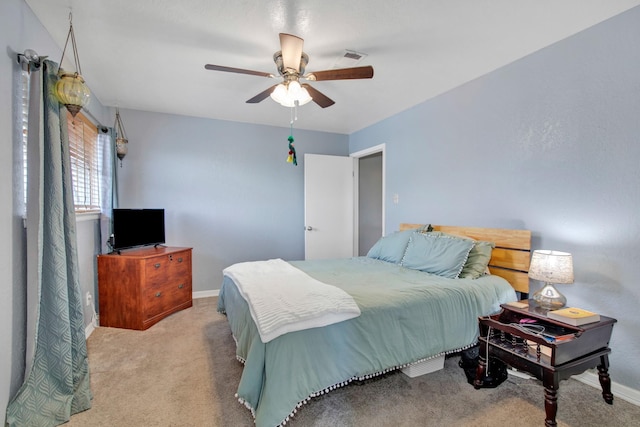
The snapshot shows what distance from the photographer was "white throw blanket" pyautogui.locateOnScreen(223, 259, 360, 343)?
1546 mm

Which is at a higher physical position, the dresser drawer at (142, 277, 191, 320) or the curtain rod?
the curtain rod

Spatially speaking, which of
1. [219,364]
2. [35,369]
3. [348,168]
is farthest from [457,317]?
[348,168]

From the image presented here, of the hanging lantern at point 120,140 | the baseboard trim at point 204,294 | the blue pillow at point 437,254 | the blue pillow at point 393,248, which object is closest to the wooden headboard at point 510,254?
the blue pillow at point 437,254

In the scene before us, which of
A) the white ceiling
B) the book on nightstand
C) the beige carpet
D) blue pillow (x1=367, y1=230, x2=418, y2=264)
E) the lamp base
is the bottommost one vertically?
the beige carpet

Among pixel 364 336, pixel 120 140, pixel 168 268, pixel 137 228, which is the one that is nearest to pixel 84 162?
pixel 120 140

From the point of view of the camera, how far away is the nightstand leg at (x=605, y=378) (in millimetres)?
1808

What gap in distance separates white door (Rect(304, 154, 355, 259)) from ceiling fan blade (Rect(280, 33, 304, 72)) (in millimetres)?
2392

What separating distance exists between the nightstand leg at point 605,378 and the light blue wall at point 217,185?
350 centimetres

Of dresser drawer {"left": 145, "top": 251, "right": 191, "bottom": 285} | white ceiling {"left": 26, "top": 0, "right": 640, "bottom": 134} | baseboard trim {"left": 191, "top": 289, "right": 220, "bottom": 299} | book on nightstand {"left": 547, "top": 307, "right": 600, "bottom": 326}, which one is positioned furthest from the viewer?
baseboard trim {"left": 191, "top": 289, "right": 220, "bottom": 299}

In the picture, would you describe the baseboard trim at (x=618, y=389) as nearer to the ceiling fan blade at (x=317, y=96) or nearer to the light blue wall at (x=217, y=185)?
the ceiling fan blade at (x=317, y=96)

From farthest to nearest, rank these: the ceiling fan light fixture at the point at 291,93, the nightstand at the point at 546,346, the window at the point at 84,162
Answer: the window at the point at 84,162
the ceiling fan light fixture at the point at 291,93
the nightstand at the point at 546,346

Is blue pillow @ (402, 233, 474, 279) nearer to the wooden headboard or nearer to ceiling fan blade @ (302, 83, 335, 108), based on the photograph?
the wooden headboard

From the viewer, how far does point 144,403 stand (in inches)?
72.0

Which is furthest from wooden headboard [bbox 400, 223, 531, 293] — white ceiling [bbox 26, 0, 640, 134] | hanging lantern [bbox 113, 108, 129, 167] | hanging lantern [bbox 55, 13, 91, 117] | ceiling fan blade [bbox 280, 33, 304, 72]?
hanging lantern [bbox 113, 108, 129, 167]
